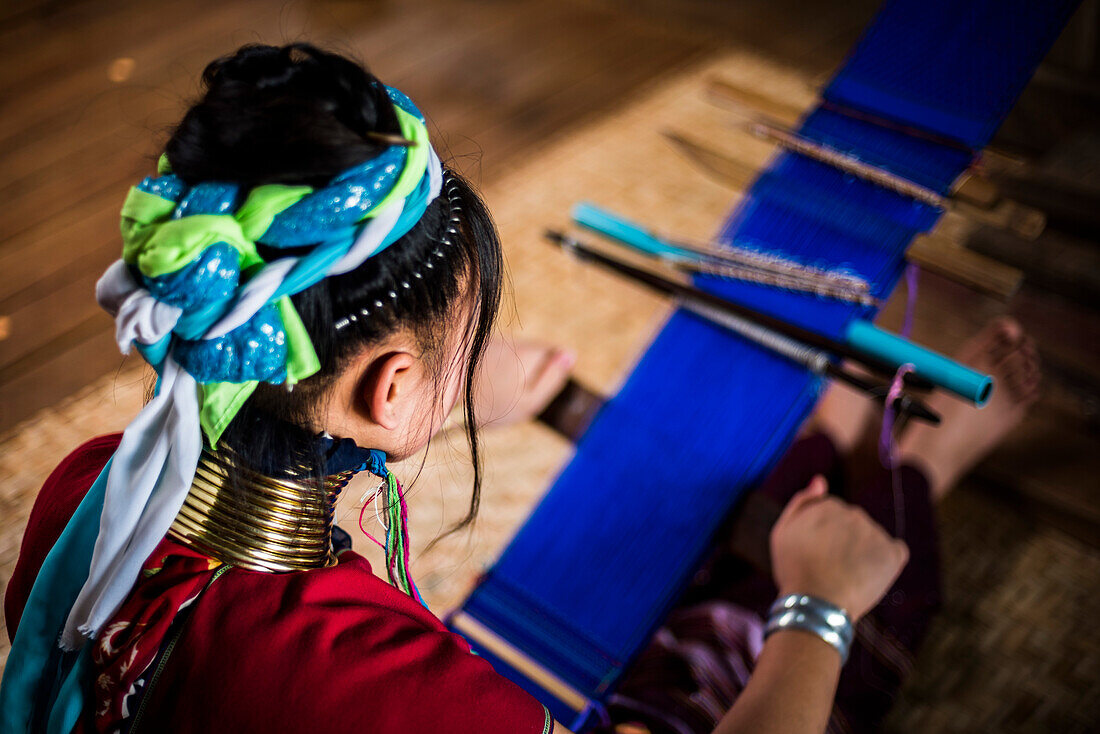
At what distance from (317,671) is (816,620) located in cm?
68

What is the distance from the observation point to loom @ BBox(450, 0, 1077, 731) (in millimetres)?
1276

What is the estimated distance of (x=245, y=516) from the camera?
807 mm

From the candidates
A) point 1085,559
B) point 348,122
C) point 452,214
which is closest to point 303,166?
point 348,122

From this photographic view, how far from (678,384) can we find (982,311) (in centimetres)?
146

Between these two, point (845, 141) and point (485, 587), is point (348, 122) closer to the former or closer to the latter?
point (485, 587)

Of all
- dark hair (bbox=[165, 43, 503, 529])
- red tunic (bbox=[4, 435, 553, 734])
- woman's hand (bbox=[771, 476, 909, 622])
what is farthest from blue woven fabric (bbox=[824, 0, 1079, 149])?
red tunic (bbox=[4, 435, 553, 734])

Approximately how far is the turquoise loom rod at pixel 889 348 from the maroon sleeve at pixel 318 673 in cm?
76

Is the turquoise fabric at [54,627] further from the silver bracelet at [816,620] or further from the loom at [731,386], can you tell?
the silver bracelet at [816,620]

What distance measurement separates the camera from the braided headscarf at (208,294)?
64 cm

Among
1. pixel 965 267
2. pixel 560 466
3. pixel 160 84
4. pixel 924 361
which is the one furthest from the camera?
pixel 160 84

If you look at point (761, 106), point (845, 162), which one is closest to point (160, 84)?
point (761, 106)

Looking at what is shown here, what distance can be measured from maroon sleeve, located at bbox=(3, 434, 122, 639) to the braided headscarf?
135mm

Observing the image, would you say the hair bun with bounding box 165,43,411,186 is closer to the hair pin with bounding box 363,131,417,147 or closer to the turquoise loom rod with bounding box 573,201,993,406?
the hair pin with bounding box 363,131,417,147

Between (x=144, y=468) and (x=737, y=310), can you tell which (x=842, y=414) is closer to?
(x=737, y=310)
